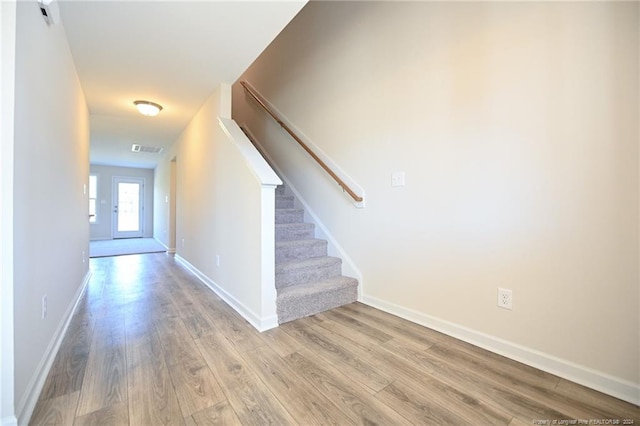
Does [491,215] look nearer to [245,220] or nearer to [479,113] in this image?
[479,113]

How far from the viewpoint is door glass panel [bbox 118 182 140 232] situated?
27.5ft

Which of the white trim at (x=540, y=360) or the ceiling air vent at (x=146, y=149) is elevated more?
the ceiling air vent at (x=146, y=149)

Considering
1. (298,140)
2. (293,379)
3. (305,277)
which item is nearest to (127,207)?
(298,140)

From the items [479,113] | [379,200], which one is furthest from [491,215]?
[379,200]

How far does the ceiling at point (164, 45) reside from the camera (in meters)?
1.75

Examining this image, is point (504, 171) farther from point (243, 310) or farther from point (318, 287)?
point (243, 310)

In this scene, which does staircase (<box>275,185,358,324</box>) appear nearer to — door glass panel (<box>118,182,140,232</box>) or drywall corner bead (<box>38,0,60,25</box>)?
drywall corner bead (<box>38,0,60,25</box>)

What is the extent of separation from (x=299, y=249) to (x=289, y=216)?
0.63 m

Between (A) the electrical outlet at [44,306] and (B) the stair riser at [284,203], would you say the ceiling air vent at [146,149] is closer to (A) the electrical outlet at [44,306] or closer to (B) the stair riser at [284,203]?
(B) the stair riser at [284,203]

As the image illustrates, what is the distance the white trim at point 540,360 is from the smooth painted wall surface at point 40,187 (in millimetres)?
2231

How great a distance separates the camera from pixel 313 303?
2.33 meters

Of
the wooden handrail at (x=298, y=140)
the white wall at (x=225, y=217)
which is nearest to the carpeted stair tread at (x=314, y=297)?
the white wall at (x=225, y=217)

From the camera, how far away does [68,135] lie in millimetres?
2258

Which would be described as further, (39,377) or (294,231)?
(294,231)
